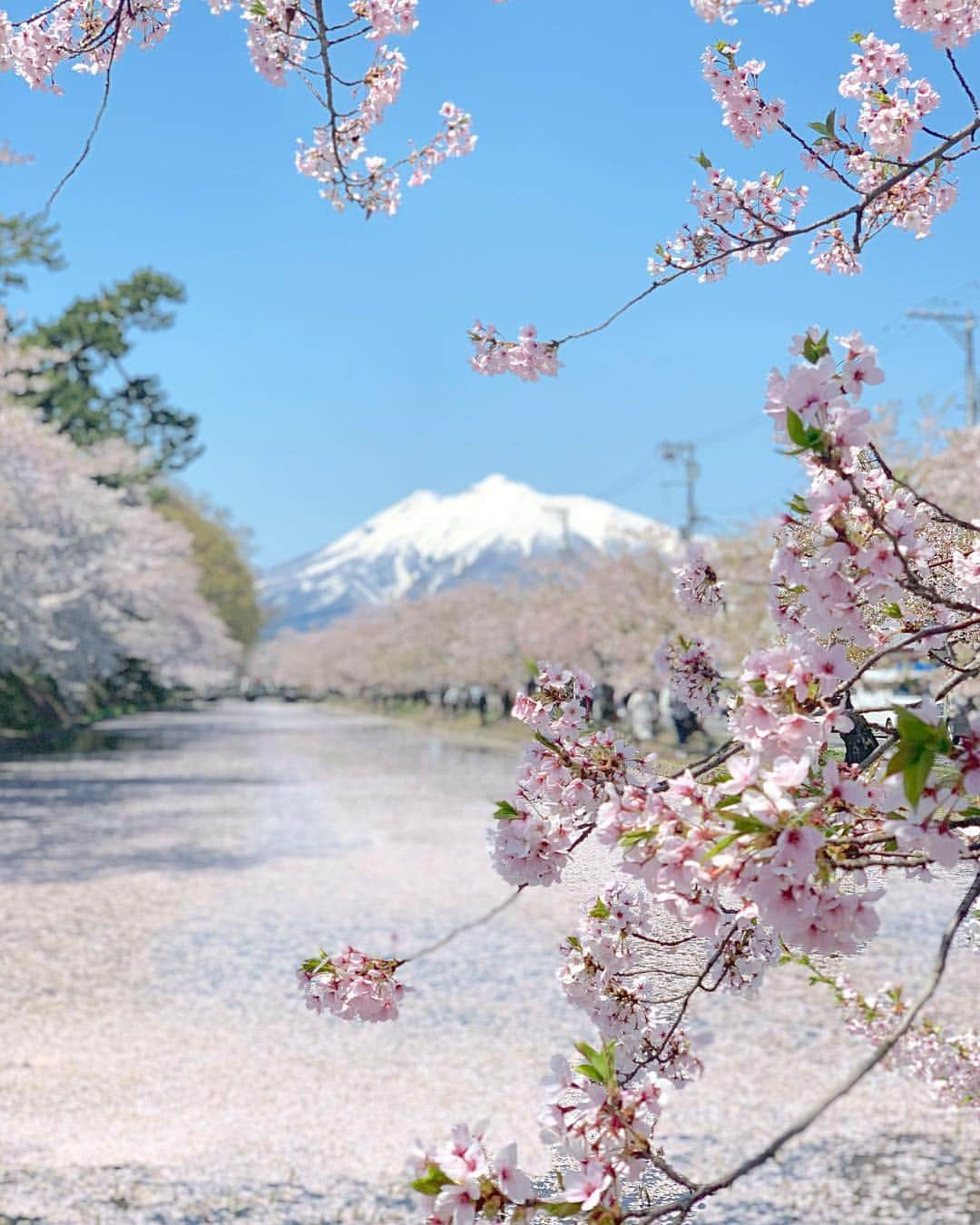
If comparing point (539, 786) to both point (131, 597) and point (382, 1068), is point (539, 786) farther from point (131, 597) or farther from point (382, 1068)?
point (131, 597)

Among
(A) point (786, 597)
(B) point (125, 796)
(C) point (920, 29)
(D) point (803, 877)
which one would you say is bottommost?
(B) point (125, 796)

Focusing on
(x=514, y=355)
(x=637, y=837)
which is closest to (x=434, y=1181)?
(x=637, y=837)

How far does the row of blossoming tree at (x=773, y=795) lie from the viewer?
115cm

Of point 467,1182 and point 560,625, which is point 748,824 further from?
point 560,625

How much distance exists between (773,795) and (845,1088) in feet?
0.83

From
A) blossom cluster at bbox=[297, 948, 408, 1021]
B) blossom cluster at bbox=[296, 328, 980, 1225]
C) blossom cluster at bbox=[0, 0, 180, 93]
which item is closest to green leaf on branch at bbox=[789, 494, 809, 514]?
blossom cluster at bbox=[296, 328, 980, 1225]

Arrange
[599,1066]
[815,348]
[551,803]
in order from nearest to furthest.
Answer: [815,348]
[599,1066]
[551,803]

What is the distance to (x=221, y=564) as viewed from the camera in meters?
65.1

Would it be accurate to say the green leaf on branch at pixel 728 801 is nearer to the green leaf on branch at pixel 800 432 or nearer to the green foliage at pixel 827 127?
the green leaf on branch at pixel 800 432

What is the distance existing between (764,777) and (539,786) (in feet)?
1.58

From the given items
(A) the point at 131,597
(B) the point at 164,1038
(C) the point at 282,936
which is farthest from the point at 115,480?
(B) the point at 164,1038

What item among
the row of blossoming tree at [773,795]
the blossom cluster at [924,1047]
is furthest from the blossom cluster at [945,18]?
the blossom cluster at [924,1047]

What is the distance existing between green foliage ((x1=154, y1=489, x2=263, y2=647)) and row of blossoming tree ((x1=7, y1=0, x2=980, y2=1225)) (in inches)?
2029

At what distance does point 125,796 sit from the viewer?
18.4 m
